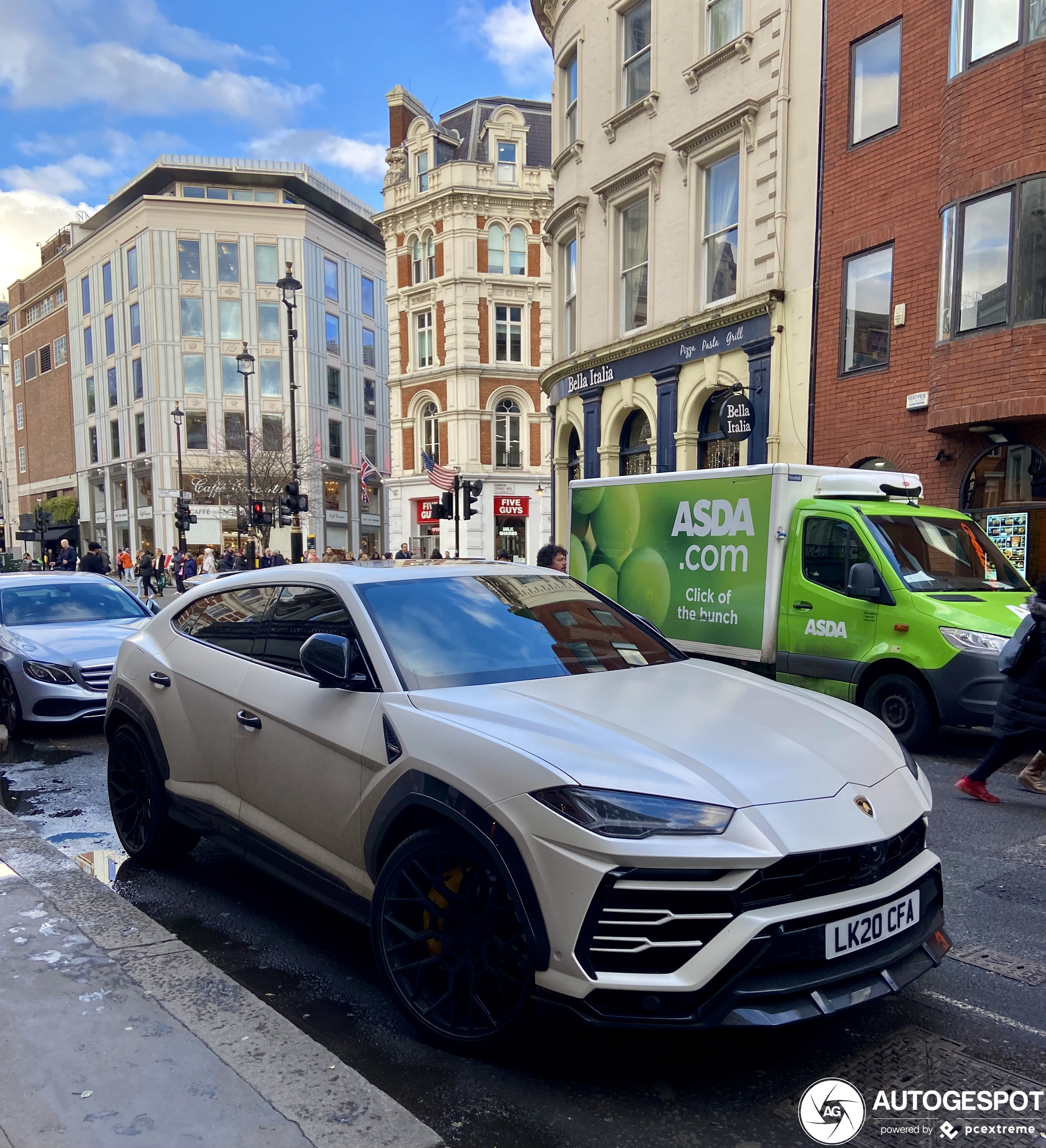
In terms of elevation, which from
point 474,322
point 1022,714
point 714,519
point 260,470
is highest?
point 474,322

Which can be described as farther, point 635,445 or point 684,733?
point 635,445

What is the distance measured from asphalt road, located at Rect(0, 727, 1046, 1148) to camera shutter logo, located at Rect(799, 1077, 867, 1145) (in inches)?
1.3

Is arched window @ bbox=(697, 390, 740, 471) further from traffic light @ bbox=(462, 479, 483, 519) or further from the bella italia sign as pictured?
traffic light @ bbox=(462, 479, 483, 519)

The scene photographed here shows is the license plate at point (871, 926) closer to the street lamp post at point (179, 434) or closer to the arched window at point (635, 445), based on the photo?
the arched window at point (635, 445)

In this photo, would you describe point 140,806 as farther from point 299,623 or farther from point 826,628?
point 826,628

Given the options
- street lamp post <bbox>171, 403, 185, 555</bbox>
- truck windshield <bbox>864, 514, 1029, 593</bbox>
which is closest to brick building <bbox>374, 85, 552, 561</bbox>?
street lamp post <bbox>171, 403, 185, 555</bbox>

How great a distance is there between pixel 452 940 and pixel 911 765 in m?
1.74

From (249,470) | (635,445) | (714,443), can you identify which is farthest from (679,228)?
(249,470)

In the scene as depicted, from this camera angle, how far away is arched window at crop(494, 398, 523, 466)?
3988cm

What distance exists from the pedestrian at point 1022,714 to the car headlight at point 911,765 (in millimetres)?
3136

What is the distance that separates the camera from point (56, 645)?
322 inches

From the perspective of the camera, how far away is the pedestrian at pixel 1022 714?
19.4 ft

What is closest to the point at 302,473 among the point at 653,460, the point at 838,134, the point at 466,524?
the point at 466,524

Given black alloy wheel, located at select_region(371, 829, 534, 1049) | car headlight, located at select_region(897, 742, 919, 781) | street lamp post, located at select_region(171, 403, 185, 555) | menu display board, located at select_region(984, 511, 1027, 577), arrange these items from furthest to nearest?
1. street lamp post, located at select_region(171, 403, 185, 555)
2. menu display board, located at select_region(984, 511, 1027, 577)
3. car headlight, located at select_region(897, 742, 919, 781)
4. black alloy wheel, located at select_region(371, 829, 534, 1049)
